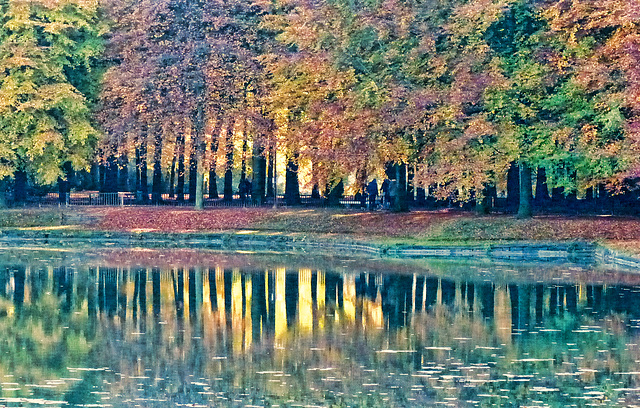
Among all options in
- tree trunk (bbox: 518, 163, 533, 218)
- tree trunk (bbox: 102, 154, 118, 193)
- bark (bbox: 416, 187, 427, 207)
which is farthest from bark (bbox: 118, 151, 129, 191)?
tree trunk (bbox: 518, 163, 533, 218)

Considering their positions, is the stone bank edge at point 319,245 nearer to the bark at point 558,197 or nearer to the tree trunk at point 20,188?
the tree trunk at point 20,188

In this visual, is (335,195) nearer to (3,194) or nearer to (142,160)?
(142,160)

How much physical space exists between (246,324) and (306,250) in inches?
800

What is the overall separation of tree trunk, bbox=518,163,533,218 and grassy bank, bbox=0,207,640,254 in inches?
20.4

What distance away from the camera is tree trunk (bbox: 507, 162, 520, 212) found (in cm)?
5075

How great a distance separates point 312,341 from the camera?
2208cm

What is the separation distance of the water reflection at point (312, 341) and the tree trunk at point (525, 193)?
13.7 m

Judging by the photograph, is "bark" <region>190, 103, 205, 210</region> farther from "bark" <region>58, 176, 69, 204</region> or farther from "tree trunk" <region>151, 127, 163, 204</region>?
"bark" <region>58, 176, 69, 204</region>

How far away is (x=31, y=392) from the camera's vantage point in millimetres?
17141

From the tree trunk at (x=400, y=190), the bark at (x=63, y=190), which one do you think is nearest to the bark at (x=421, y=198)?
the tree trunk at (x=400, y=190)

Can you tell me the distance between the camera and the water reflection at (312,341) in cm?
1734

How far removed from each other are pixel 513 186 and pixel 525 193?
16.9 ft

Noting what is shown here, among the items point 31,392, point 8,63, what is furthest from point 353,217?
point 31,392

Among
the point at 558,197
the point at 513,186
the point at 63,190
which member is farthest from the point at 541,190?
the point at 63,190
